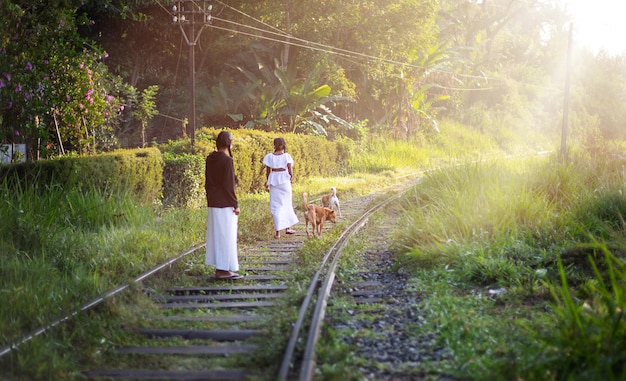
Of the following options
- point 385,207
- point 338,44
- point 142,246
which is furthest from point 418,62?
point 142,246

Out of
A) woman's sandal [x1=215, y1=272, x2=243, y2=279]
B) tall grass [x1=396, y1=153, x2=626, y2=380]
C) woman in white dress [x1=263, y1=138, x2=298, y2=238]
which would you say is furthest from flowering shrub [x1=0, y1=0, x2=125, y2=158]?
tall grass [x1=396, y1=153, x2=626, y2=380]

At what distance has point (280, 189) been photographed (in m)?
12.4

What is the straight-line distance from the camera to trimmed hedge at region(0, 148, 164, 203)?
38.0 feet

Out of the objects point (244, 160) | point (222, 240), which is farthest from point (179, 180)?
point (222, 240)

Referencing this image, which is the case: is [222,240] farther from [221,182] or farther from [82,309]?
[82,309]

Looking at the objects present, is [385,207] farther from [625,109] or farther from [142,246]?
[625,109]

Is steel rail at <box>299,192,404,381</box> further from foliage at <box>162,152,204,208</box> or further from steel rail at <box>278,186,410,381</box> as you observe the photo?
foliage at <box>162,152,204,208</box>

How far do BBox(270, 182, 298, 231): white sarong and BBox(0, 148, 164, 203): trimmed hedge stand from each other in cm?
289

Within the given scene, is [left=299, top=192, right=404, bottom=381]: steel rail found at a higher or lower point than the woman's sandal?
higher

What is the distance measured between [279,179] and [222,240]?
3.54 metres

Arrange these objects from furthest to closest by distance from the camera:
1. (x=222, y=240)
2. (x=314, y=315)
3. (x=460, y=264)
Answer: (x=222, y=240)
(x=460, y=264)
(x=314, y=315)

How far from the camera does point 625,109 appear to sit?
146ft

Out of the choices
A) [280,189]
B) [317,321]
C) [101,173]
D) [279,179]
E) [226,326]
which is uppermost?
[101,173]

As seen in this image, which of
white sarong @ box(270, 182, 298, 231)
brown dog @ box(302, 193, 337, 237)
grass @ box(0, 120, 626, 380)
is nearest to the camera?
grass @ box(0, 120, 626, 380)
